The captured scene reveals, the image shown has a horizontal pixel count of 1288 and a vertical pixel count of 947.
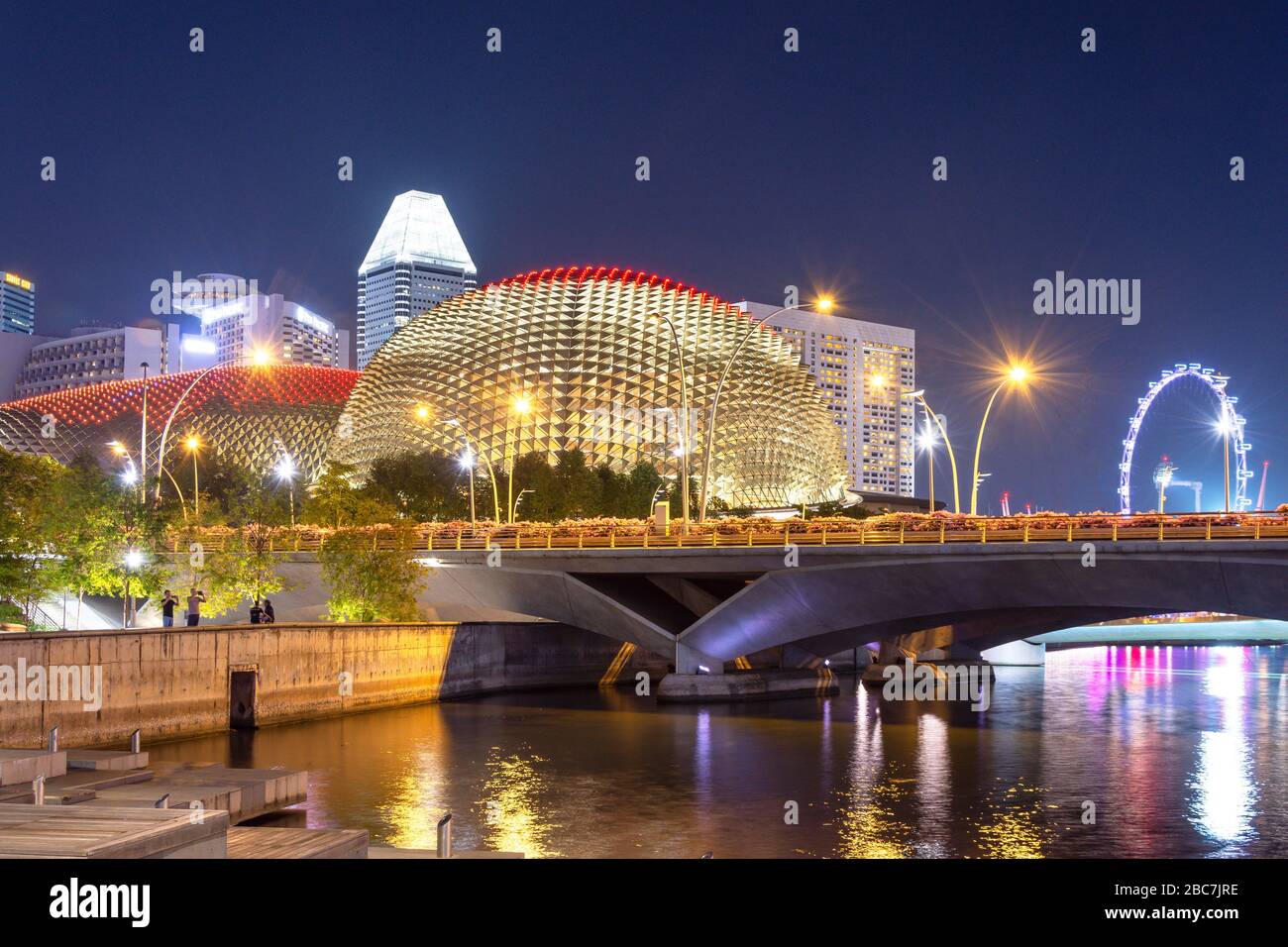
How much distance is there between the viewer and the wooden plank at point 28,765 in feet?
64.6

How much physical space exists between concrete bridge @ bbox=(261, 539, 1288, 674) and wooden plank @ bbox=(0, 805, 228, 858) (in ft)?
117

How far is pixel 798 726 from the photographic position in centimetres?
4572

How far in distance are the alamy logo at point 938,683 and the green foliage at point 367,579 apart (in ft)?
71.7

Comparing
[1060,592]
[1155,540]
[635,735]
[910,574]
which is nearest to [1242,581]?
[1155,540]

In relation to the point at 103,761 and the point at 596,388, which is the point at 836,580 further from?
the point at 596,388

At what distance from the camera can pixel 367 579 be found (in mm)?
57781

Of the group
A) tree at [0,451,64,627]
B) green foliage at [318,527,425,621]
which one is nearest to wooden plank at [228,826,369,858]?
tree at [0,451,64,627]

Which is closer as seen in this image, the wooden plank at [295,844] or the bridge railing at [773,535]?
the wooden plank at [295,844]

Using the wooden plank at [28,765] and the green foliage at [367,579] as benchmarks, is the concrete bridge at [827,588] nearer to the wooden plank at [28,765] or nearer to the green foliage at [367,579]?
the green foliage at [367,579]

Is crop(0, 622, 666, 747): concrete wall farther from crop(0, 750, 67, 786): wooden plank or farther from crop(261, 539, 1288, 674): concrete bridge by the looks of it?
crop(0, 750, 67, 786): wooden plank

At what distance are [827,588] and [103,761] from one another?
32.8 meters
